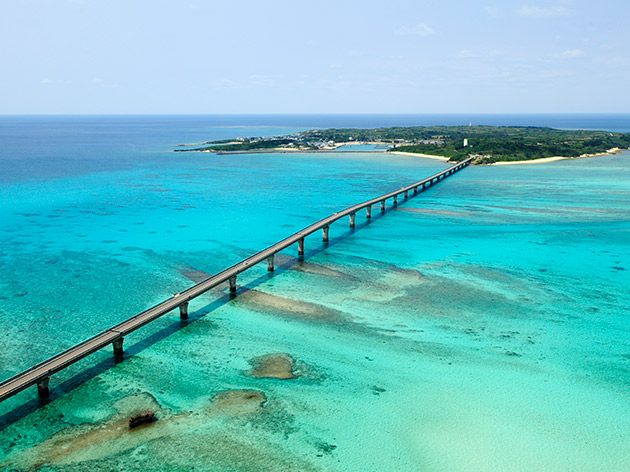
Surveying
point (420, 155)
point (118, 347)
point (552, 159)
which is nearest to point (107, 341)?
point (118, 347)

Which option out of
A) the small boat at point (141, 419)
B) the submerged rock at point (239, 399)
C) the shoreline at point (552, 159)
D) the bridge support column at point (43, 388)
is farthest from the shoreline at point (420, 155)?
the bridge support column at point (43, 388)

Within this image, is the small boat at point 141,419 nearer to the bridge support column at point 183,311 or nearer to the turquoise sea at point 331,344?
the turquoise sea at point 331,344

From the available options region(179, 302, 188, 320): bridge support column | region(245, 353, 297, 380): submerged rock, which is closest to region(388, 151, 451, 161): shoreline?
region(179, 302, 188, 320): bridge support column

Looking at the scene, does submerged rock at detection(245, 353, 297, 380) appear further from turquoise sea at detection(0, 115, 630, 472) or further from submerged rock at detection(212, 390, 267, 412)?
submerged rock at detection(212, 390, 267, 412)

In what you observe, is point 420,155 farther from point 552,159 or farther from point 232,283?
point 232,283

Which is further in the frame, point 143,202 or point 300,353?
point 143,202

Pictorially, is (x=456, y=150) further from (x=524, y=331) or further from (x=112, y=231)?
(x=524, y=331)

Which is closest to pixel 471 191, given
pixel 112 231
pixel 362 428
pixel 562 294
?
pixel 562 294
